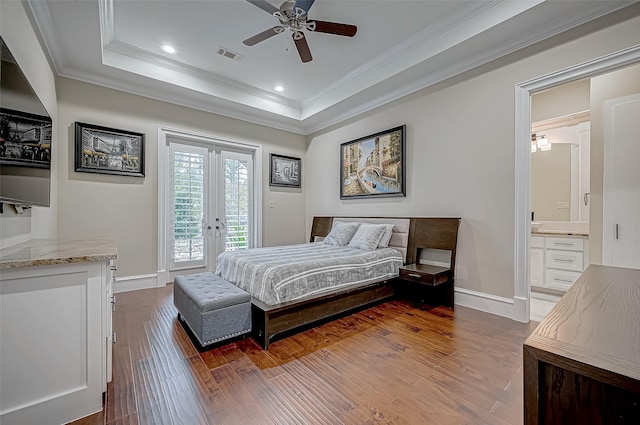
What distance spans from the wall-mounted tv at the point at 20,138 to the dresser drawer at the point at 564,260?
5631mm

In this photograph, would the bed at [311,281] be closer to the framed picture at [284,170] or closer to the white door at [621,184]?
the white door at [621,184]

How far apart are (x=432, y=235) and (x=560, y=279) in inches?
78.8

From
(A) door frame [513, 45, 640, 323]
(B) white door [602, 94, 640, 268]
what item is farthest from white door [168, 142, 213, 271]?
(B) white door [602, 94, 640, 268]

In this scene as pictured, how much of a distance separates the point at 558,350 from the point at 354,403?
1.36 meters

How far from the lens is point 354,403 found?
1621 millimetres

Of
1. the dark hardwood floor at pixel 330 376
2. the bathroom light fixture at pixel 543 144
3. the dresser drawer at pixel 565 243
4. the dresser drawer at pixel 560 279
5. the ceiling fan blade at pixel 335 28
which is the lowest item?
the dark hardwood floor at pixel 330 376

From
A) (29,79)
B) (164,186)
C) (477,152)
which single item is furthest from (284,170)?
(29,79)

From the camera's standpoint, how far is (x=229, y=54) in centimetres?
374

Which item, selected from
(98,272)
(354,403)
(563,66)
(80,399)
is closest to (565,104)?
(563,66)

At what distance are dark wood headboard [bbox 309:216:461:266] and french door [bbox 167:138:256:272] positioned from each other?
2.92 m

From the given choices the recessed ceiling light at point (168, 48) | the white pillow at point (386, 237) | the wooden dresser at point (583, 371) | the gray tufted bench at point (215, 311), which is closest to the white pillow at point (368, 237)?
the white pillow at point (386, 237)

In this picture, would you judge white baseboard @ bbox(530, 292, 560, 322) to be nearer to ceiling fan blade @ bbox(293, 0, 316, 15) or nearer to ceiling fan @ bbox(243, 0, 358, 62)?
ceiling fan @ bbox(243, 0, 358, 62)

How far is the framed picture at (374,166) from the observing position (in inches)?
160

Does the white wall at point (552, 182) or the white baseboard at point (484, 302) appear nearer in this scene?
the white baseboard at point (484, 302)
